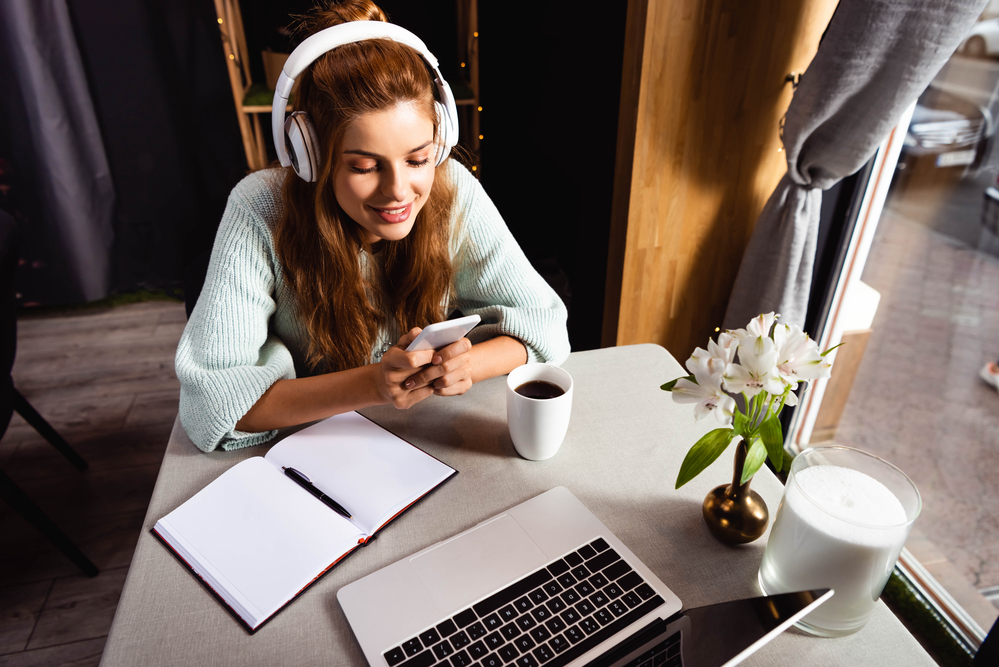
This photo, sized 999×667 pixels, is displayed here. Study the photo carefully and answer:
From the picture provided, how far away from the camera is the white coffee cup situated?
724mm

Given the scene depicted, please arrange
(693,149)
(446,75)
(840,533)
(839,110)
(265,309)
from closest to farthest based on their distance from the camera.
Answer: (840,533), (265,309), (839,110), (693,149), (446,75)

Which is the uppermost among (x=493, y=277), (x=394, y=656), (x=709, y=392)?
(x=709, y=392)

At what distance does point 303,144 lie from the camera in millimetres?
826

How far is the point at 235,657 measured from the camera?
544 mm

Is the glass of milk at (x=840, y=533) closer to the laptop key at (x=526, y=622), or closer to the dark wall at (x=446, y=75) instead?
the laptop key at (x=526, y=622)

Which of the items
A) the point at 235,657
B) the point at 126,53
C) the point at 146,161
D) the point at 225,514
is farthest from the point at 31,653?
the point at 126,53

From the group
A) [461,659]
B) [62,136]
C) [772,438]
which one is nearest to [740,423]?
[772,438]

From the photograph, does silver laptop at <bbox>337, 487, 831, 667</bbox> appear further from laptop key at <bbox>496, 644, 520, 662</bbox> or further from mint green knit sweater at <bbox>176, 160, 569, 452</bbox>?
mint green knit sweater at <bbox>176, 160, 569, 452</bbox>

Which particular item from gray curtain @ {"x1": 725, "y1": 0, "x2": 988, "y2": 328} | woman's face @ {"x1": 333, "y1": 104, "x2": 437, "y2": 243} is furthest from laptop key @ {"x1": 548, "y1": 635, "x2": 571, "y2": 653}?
gray curtain @ {"x1": 725, "y1": 0, "x2": 988, "y2": 328}

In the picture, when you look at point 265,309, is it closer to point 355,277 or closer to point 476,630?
point 355,277

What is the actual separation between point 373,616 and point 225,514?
240 mm

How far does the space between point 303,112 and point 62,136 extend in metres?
2.39

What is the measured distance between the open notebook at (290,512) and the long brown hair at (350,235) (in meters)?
0.25

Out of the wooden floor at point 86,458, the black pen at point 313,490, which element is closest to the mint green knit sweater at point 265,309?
the black pen at point 313,490
